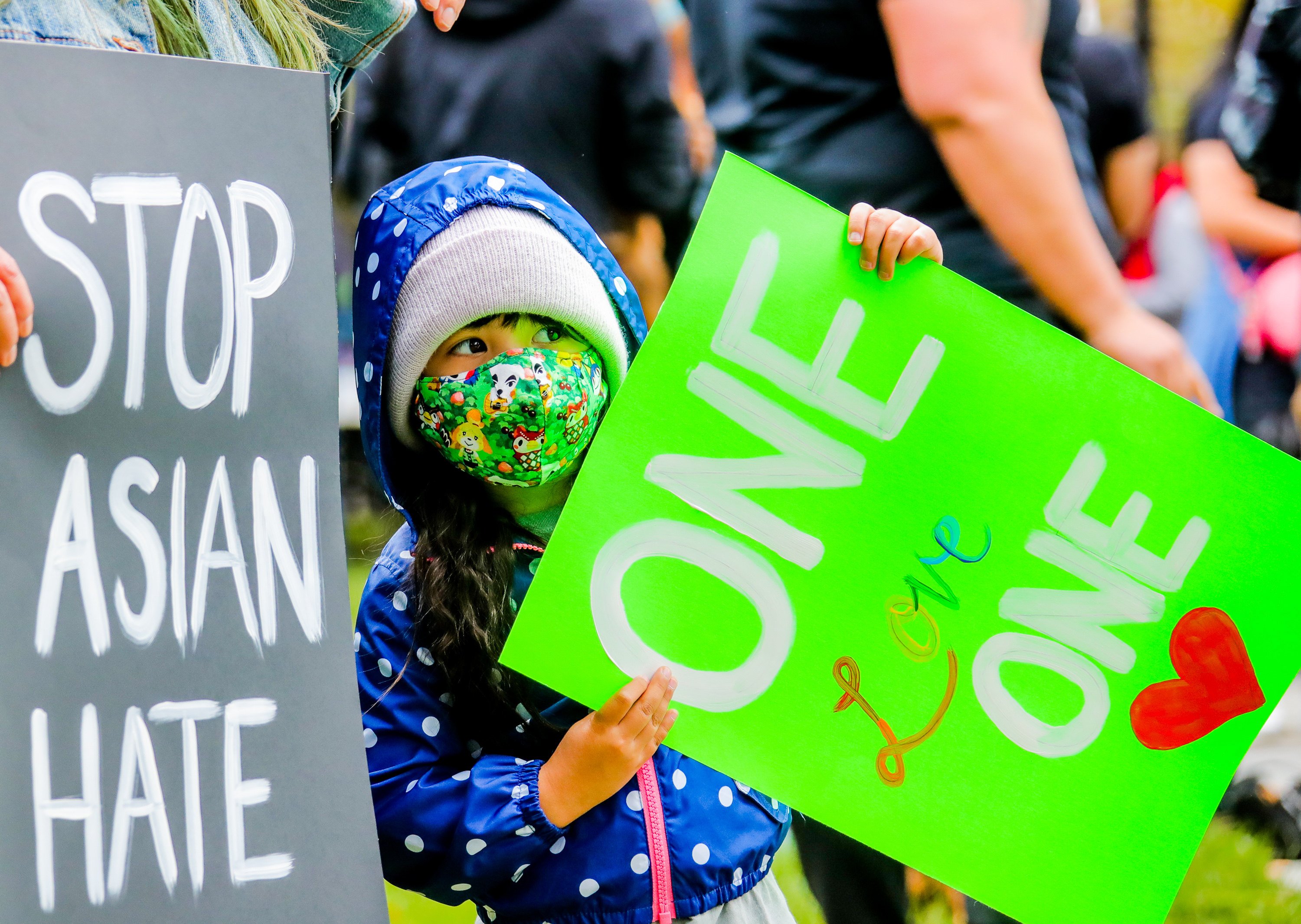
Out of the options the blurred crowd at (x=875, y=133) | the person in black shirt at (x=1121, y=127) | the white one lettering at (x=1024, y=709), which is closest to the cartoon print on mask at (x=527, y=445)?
the white one lettering at (x=1024, y=709)

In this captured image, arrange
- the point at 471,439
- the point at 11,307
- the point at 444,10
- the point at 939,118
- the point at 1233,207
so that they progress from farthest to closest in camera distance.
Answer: the point at 1233,207 → the point at 939,118 → the point at 444,10 → the point at 471,439 → the point at 11,307

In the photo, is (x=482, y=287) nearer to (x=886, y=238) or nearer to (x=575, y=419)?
(x=575, y=419)

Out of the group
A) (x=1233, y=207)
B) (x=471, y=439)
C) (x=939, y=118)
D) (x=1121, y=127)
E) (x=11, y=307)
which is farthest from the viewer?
(x=1233, y=207)

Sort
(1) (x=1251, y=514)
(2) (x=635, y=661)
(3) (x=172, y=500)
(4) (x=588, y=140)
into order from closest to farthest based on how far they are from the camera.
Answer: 1. (3) (x=172, y=500)
2. (2) (x=635, y=661)
3. (1) (x=1251, y=514)
4. (4) (x=588, y=140)

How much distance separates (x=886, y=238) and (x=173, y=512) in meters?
0.64

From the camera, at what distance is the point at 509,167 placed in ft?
3.92

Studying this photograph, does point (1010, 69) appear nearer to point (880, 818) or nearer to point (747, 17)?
point (747, 17)

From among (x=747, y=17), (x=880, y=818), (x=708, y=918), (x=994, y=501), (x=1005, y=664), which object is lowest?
(x=708, y=918)

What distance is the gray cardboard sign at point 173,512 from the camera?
792 mm

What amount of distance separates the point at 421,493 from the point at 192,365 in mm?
382

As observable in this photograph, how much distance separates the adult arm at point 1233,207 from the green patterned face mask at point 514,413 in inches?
78.1

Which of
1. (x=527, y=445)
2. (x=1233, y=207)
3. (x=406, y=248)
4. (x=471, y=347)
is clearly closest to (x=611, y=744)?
(x=527, y=445)

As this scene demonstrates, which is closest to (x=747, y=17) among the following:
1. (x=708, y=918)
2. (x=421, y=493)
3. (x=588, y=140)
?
(x=588, y=140)

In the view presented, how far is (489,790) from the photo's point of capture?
1.07 metres
